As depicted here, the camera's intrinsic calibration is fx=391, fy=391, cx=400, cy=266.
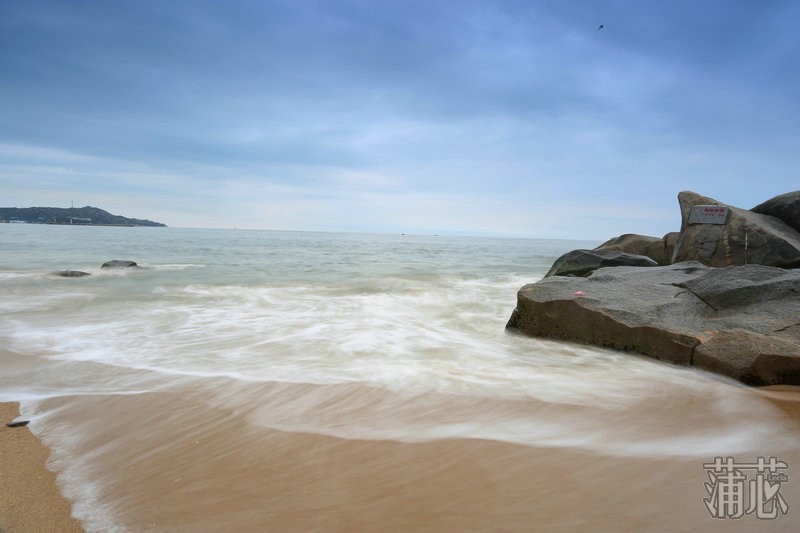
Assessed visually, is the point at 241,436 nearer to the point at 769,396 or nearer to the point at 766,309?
the point at 769,396

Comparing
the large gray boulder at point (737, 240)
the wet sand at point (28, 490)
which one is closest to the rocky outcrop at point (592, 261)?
the large gray boulder at point (737, 240)

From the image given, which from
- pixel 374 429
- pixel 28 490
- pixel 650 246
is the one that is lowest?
pixel 28 490

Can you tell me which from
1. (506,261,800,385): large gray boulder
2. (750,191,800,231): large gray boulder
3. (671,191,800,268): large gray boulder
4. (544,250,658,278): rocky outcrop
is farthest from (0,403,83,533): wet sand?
(750,191,800,231): large gray boulder

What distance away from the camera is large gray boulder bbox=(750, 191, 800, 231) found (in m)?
8.80

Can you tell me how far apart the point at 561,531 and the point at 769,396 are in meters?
2.56

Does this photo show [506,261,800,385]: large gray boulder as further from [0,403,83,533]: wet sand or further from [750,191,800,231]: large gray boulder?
[750,191,800,231]: large gray boulder

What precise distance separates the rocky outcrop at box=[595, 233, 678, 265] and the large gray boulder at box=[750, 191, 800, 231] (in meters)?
2.13

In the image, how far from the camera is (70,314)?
6305 millimetres

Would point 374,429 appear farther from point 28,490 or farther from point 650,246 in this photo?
point 650,246

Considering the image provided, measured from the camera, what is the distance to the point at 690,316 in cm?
422

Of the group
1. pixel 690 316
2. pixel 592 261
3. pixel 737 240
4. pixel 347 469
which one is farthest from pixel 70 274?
pixel 737 240

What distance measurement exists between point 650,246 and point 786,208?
124 inches

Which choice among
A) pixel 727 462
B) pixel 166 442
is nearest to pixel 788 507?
pixel 727 462

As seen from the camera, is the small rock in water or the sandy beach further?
the small rock in water
